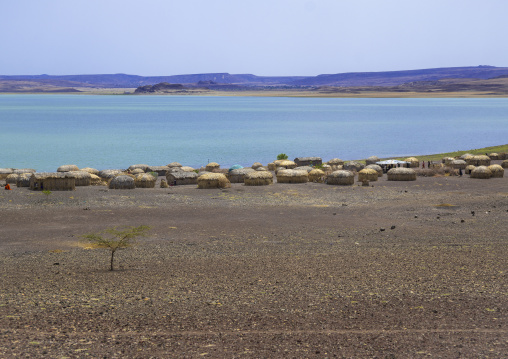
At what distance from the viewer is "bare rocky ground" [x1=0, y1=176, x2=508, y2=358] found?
12586 millimetres

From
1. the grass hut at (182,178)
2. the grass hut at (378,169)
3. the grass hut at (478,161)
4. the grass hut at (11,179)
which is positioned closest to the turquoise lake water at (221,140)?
the grass hut at (478,161)

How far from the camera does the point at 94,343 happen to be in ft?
41.0

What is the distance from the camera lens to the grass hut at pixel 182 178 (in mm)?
44625

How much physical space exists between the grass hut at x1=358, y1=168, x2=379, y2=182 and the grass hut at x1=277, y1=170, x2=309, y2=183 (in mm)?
4161

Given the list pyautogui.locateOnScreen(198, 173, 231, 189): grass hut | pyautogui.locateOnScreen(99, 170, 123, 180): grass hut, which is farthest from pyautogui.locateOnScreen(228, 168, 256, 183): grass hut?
pyautogui.locateOnScreen(99, 170, 123, 180): grass hut

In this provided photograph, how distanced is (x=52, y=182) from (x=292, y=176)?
16.9 metres

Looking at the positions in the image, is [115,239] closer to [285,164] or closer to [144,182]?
[144,182]

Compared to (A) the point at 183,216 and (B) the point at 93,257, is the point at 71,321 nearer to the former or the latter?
(B) the point at 93,257

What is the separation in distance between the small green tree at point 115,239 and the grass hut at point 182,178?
701 inches

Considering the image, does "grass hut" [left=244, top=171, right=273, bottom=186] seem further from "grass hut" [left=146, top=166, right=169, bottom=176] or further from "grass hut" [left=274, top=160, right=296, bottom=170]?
"grass hut" [left=146, top=166, right=169, bottom=176]

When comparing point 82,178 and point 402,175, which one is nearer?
point 82,178

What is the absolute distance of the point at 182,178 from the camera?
44.8 meters

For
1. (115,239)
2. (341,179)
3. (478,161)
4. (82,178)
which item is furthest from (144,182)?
(478,161)

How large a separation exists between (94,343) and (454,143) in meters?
92.9
